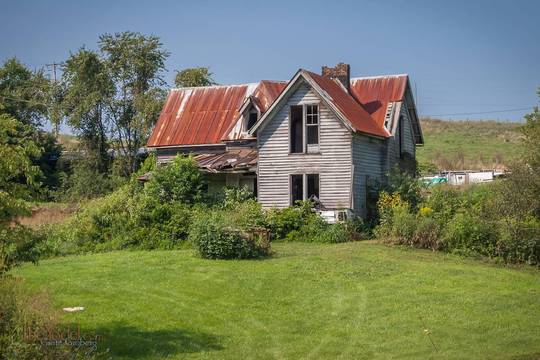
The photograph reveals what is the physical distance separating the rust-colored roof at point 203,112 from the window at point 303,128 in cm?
322

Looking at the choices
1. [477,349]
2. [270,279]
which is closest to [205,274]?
[270,279]

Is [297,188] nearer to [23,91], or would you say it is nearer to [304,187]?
[304,187]

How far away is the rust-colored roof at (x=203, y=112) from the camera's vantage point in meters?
39.1

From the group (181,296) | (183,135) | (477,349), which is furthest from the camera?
(183,135)

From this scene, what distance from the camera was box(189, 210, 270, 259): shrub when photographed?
24125 mm

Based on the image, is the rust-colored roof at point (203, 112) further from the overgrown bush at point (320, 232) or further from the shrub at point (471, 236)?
the shrub at point (471, 236)

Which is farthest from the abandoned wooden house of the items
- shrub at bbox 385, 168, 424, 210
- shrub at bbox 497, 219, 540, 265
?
shrub at bbox 497, 219, 540, 265

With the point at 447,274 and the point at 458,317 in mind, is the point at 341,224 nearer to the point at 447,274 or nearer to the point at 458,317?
the point at 447,274

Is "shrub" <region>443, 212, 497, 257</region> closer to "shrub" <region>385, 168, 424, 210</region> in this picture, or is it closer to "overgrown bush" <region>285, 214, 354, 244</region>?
A: "overgrown bush" <region>285, 214, 354, 244</region>

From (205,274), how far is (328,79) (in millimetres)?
18427

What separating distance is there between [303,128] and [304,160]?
145 cm

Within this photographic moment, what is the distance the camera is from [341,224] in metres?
30.9

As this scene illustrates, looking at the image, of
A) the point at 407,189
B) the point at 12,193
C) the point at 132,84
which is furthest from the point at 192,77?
the point at 12,193

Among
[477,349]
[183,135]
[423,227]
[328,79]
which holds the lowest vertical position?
[477,349]
